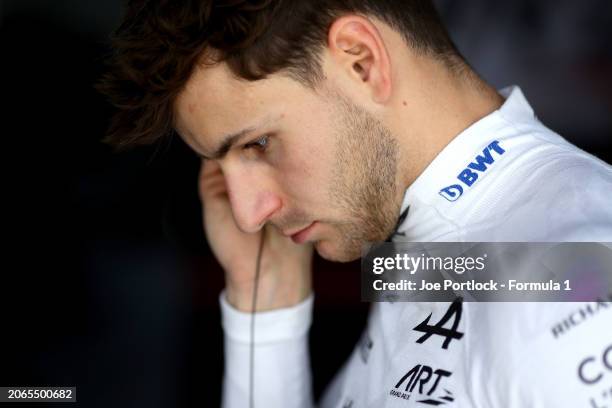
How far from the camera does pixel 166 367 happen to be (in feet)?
6.40

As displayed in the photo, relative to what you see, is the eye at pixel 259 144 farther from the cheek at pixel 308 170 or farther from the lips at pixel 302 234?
the lips at pixel 302 234

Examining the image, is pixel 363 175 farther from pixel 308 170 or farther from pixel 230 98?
pixel 230 98

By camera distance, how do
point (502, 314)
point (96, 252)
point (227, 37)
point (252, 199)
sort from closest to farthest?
point (502, 314), point (227, 37), point (252, 199), point (96, 252)

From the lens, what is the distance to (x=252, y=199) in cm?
115

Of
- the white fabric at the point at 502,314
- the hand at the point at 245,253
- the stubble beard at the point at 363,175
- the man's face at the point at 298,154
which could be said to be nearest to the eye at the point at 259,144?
the man's face at the point at 298,154

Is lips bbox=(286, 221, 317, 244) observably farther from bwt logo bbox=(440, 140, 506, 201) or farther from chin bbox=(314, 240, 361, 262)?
bwt logo bbox=(440, 140, 506, 201)

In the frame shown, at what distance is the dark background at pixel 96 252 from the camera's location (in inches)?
74.5

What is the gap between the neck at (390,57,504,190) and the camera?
3.52 ft

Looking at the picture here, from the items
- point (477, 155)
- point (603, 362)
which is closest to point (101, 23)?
point (477, 155)

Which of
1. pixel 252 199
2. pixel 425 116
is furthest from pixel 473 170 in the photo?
pixel 252 199

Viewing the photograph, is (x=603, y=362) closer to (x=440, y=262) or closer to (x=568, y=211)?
(x=568, y=211)

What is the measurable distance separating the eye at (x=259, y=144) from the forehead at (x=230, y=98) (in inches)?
1.9

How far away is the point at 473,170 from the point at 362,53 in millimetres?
233

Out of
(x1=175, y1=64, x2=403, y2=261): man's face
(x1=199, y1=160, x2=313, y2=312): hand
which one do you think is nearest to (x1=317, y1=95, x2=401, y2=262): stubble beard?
(x1=175, y1=64, x2=403, y2=261): man's face
